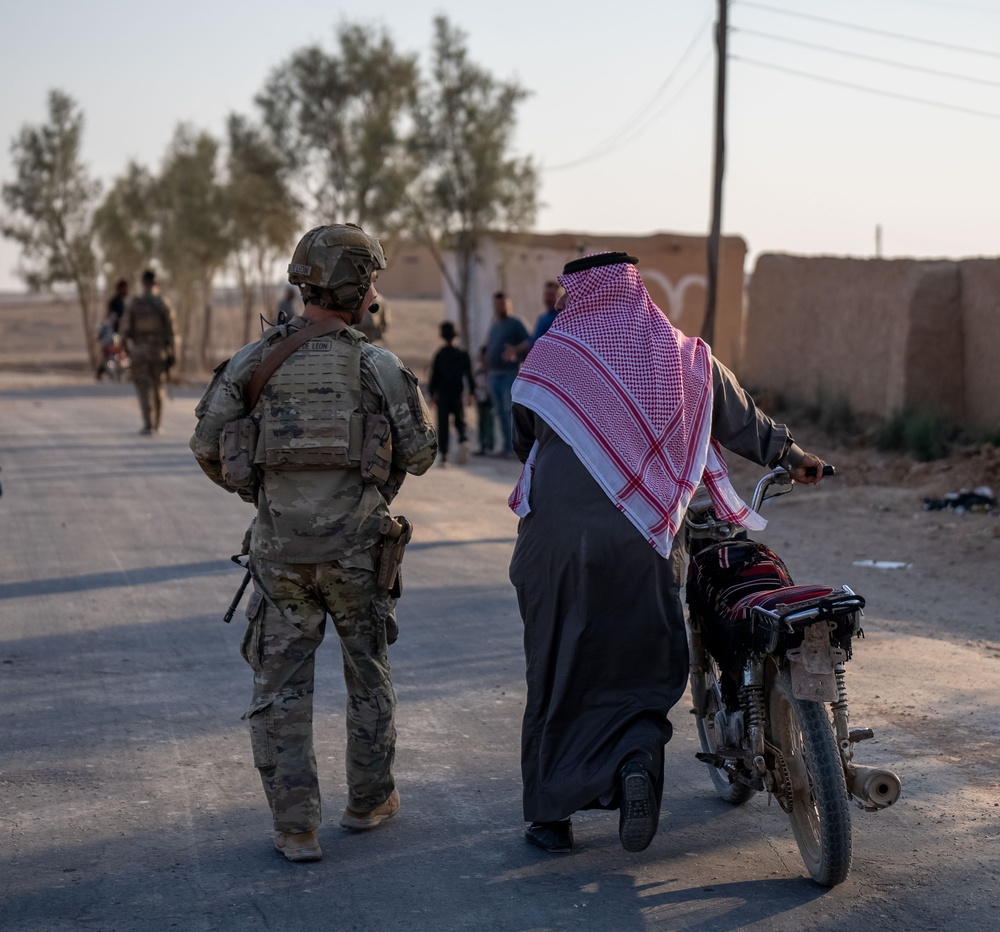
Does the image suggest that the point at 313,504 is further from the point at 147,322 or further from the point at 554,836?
the point at 147,322

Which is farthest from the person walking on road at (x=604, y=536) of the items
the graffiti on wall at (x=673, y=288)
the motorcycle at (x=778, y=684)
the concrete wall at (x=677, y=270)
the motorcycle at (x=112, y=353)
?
the motorcycle at (x=112, y=353)

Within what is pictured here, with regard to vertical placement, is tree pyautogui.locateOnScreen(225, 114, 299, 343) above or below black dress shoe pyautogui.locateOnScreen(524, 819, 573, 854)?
above

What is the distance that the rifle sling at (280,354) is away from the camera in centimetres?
427

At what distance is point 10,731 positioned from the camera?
5.54 m

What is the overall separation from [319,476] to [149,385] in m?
13.6

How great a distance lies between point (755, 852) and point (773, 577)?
34.0 inches

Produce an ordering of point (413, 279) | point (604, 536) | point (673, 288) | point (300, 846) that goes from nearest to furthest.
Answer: point (604, 536), point (300, 846), point (673, 288), point (413, 279)

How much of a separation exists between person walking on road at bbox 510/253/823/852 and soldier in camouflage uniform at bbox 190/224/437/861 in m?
0.47

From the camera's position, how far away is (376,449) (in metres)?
4.29

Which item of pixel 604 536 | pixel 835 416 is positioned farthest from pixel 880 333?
pixel 604 536

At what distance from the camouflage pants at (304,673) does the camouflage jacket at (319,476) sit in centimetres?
7

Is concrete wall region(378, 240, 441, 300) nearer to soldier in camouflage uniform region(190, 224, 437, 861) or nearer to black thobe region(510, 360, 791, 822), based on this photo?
soldier in camouflage uniform region(190, 224, 437, 861)

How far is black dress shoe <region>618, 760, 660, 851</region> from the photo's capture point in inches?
154

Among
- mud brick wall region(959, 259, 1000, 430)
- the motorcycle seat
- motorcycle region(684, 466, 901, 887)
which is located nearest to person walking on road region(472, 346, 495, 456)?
mud brick wall region(959, 259, 1000, 430)
